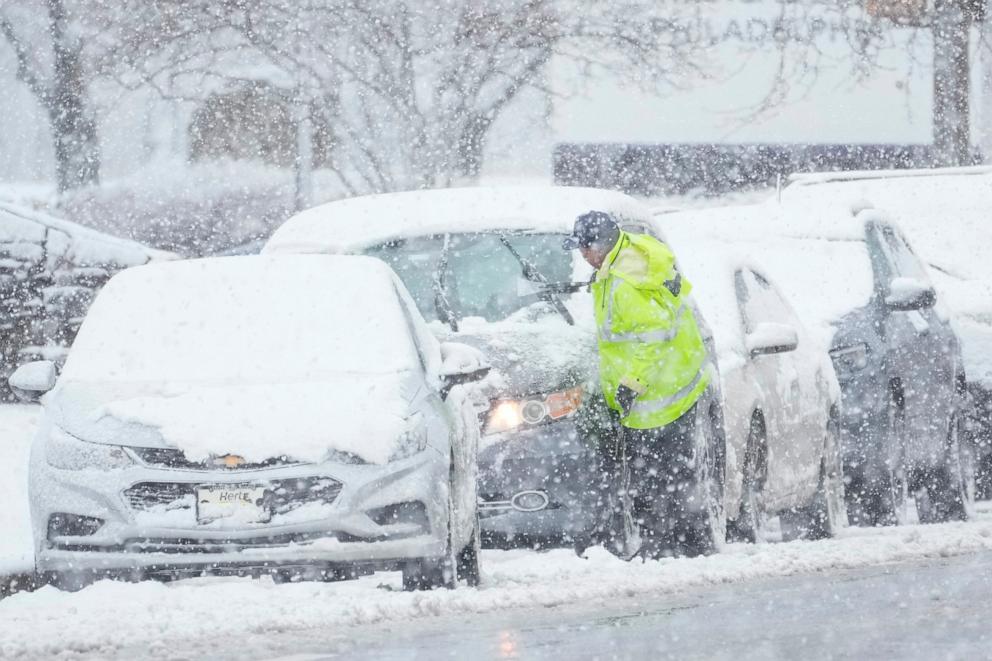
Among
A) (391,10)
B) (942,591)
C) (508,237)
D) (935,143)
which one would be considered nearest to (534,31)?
(391,10)

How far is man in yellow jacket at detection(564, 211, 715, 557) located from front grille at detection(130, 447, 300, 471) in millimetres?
1981

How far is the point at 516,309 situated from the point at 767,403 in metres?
1.71

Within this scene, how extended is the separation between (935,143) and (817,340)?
14.7 m

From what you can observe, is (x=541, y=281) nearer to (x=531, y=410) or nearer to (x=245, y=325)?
(x=531, y=410)

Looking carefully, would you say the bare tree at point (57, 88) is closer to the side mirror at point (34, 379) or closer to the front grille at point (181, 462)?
the side mirror at point (34, 379)

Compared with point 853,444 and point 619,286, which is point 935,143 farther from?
point 619,286

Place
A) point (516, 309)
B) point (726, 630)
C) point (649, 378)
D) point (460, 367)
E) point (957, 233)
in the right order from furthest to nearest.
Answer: point (957, 233) < point (516, 309) < point (649, 378) < point (460, 367) < point (726, 630)

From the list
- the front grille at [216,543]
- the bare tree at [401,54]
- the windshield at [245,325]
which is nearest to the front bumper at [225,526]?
the front grille at [216,543]

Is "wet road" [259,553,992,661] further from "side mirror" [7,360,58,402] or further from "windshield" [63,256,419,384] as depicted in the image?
"side mirror" [7,360,58,402]

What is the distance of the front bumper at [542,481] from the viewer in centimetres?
918

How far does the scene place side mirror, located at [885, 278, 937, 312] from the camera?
12523 millimetres

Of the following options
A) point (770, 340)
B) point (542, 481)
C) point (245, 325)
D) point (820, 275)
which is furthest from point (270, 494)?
point (820, 275)

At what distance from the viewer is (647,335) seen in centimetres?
977

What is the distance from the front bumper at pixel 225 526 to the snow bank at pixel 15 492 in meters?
1.11
